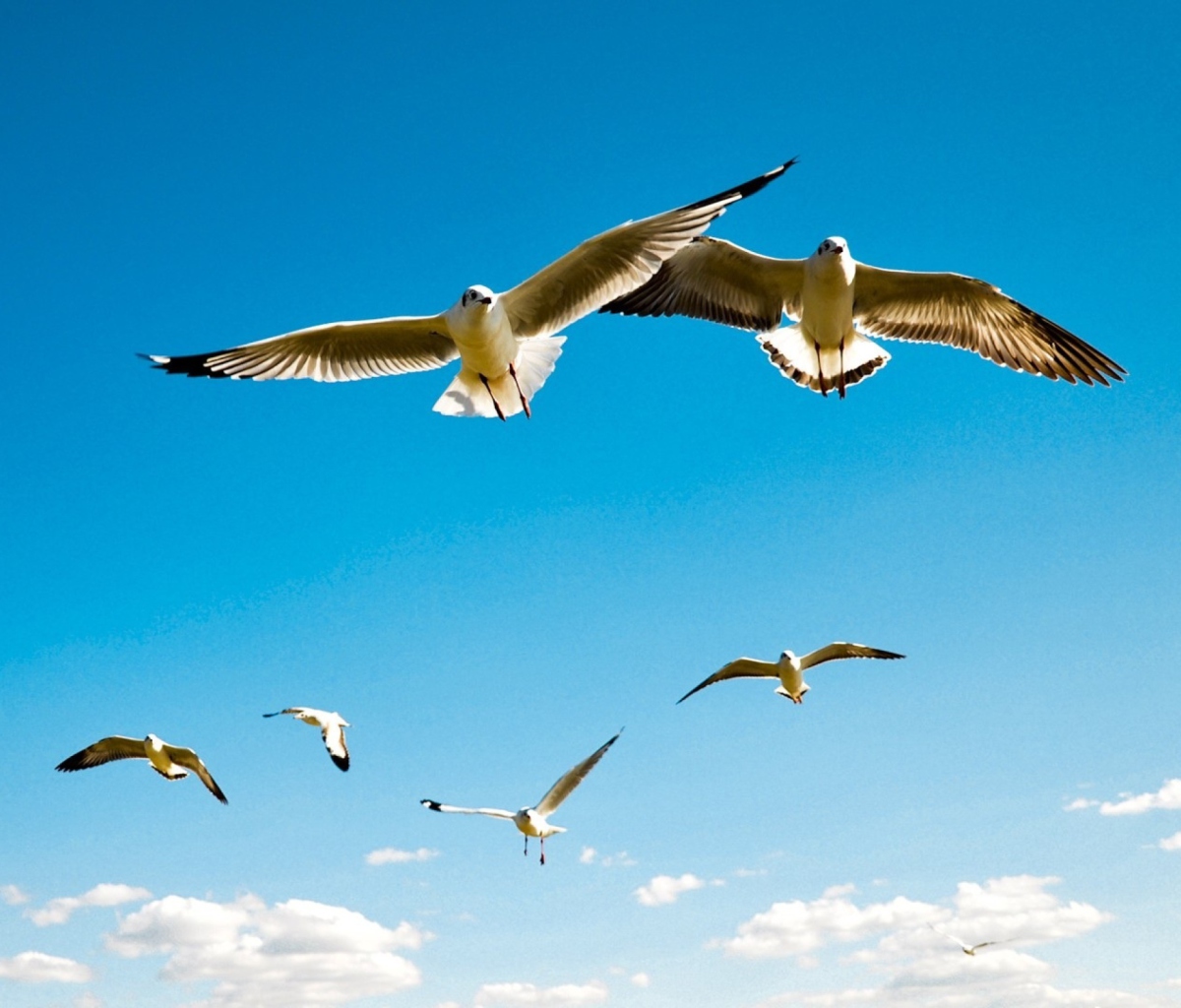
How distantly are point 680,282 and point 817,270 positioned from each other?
1.47 meters

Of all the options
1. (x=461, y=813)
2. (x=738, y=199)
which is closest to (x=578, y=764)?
(x=461, y=813)

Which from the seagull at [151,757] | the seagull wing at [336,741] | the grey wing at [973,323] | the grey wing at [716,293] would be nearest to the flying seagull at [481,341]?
the grey wing at [716,293]

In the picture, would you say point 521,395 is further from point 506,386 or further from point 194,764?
point 194,764

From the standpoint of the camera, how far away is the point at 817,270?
11875mm

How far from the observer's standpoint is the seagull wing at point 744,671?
50.7 feet

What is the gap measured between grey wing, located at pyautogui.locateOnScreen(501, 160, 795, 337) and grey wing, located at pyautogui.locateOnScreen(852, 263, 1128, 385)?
2672 mm

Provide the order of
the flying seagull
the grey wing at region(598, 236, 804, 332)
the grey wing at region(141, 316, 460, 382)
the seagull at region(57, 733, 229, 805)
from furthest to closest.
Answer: the seagull at region(57, 733, 229, 805) → the grey wing at region(598, 236, 804, 332) → the grey wing at region(141, 316, 460, 382) → the flying seagull

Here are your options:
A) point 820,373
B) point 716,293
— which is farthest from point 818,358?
point 716,293

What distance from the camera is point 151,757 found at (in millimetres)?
16438

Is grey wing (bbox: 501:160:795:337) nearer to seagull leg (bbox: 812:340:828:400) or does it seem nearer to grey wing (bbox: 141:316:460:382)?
grey wing (bbox: 141:316:460:382)

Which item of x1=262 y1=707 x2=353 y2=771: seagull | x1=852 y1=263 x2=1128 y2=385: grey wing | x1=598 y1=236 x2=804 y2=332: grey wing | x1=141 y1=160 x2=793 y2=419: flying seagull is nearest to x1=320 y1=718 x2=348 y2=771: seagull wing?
x1=262 y1=707 x2=353 y2=771: seagull

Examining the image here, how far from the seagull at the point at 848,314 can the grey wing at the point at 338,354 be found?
210 centimetres

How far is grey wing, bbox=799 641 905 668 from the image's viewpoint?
1550 centimetres

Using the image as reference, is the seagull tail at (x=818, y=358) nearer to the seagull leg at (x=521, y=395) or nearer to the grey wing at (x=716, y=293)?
the grey wing at (x=716, y=293)
